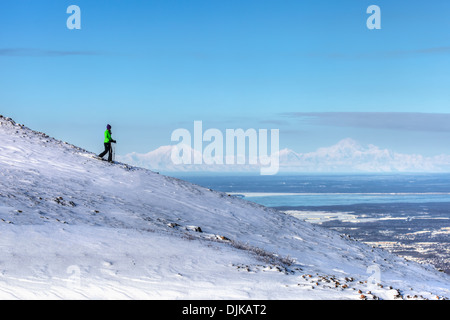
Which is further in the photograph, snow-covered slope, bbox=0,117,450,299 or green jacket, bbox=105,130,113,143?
green jacket, bbox=105,130,113,143

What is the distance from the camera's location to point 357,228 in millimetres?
88438

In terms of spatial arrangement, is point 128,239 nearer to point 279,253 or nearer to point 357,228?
point 279,253

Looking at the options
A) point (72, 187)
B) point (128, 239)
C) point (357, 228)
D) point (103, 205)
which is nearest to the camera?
point (128, 239)

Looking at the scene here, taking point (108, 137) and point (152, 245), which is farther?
point (108, 137)

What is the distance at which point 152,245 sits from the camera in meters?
15.4

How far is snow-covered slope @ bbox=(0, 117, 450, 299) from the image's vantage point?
1177cm

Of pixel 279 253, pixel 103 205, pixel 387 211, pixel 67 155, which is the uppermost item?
pixel 67 155

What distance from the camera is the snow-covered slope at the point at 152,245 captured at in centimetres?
1177

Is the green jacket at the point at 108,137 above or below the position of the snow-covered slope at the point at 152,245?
above

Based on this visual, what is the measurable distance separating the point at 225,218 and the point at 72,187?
7244 mm

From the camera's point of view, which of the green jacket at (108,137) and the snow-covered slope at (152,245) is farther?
the green jacket at (108,137)

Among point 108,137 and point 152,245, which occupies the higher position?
point 108,137

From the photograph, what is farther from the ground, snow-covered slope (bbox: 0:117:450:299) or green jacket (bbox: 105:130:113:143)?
green jacket (bbox: 105:130:113:143)
